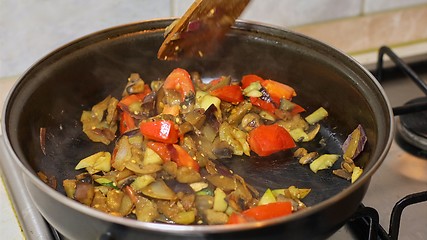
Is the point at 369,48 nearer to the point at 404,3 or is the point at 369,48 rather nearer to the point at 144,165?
the point at 404,3

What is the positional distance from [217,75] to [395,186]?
1.41 feet

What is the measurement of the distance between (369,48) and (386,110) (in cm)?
67

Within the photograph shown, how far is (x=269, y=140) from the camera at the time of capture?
1.09 metres

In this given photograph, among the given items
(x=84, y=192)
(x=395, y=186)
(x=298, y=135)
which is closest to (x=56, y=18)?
(x=84, y=192)

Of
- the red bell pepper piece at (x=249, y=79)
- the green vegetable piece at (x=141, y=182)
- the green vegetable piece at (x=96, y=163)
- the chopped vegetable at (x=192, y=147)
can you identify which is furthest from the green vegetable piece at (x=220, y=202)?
the red bell pepper piece at (x=249, y=79)

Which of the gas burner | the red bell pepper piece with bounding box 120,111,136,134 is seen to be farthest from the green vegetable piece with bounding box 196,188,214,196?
the gas burner

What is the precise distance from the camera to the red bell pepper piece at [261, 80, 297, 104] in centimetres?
120

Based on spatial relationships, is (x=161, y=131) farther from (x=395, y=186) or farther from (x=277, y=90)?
(x=395, y=186)

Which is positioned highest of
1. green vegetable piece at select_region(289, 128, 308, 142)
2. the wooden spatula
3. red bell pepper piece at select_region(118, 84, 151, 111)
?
the wooden spatula

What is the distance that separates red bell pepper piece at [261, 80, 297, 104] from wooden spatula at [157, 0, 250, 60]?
160 mm

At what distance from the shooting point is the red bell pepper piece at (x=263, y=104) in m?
1.18

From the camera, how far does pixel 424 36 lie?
1.62m

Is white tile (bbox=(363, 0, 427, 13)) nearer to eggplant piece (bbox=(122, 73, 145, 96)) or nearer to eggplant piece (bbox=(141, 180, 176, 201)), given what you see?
eggplant piece (bbox=(122, 73, 145, 96))

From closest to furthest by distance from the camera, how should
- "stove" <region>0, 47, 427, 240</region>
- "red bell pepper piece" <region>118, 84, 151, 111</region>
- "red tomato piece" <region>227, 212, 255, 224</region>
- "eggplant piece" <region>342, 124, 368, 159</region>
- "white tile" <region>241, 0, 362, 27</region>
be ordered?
"red tomato piece" <region>227, 212, 255, 224</region>
"stove" <region>0, 47, 427, 240</region>
"eggplant piece" <region>342, 124, 368, 159</region>
"red bell pepper piece" <region>118, 84, 151, 111</region>
"white tile" <region>241, 0, 362, 27</region>
